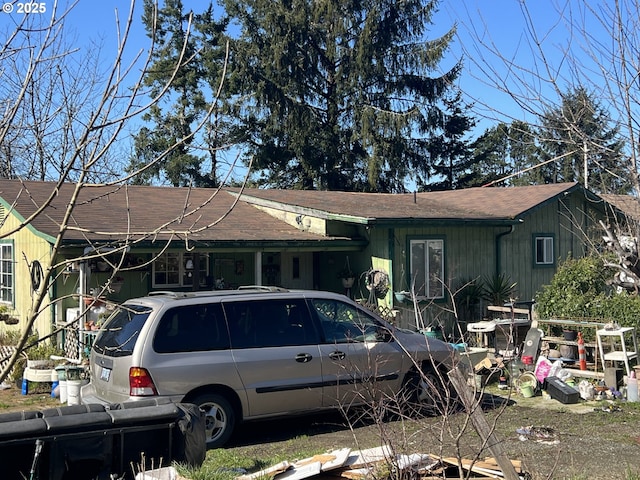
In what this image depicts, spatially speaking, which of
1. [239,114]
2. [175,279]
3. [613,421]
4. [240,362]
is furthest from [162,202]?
[239,114]

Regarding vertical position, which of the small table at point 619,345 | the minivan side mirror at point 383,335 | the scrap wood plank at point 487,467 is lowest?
the scrap wood plank at point 487,467

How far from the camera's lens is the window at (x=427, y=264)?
16484 mm

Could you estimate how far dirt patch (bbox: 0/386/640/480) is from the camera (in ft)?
24.0

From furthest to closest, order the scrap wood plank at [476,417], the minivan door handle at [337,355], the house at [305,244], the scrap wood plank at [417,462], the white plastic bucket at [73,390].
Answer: the house at [305,244] → the white plastic bucket at [73,390] → the minivan door handle at [337,355] → the scrap wood plank at [417,462] → the scrap wood plank at [476,417]

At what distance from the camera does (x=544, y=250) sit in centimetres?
1931

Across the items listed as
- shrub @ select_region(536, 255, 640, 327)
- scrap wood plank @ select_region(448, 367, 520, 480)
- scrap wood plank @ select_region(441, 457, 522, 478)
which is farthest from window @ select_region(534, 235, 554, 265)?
scrap wood plank @ select_region(448, 367, 520, 480)

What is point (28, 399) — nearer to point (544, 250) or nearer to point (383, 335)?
point (383, 335)

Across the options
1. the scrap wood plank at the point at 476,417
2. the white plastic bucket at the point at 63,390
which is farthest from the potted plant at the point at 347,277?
the scrap wood plank at the point at 476,417

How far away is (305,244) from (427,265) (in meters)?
2.94

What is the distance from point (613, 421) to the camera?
9.50 metres

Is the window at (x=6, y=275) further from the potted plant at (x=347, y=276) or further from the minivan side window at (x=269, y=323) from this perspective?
the minivan side window at (x=269, y=323)

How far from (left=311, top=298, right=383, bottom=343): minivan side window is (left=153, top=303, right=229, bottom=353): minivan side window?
1.33m

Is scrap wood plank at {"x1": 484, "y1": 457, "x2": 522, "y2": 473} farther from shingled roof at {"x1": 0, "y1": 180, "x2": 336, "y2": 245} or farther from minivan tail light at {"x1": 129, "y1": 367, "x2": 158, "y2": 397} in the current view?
shingled roof at {"x1": 0, "y1": 180, "x2": 336, "y2": 245}

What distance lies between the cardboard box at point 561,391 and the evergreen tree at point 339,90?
24.5m
